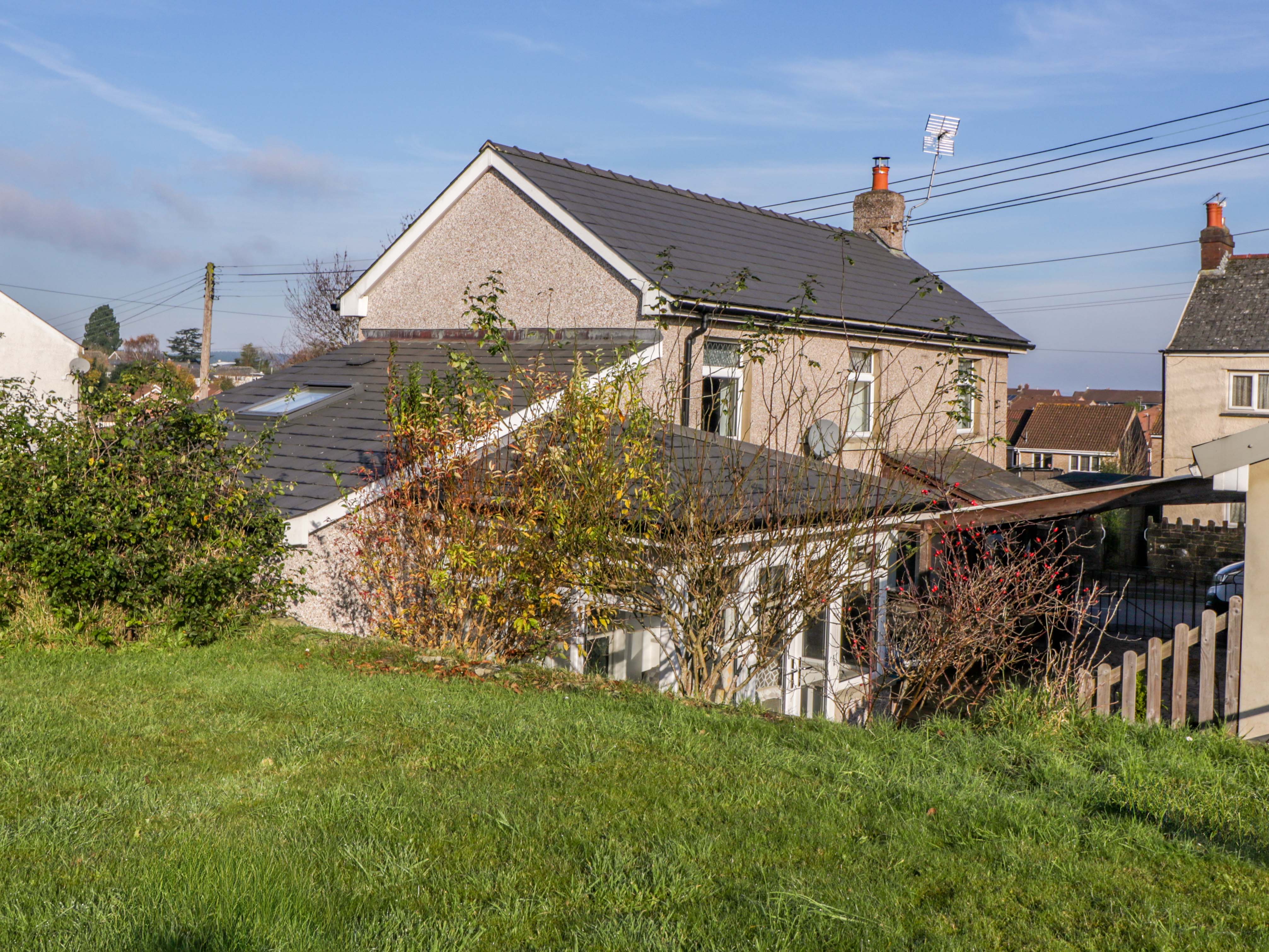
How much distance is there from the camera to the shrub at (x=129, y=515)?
861cm

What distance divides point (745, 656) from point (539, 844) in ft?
15.0

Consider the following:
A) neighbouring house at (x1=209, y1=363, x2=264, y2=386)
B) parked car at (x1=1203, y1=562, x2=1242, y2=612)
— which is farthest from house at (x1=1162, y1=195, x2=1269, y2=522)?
neighbouring house at (x1=209, y1=363, x2=264, y2=386)

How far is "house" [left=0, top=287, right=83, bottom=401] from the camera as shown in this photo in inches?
1066

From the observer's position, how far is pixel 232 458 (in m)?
9.52

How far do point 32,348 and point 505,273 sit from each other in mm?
19079

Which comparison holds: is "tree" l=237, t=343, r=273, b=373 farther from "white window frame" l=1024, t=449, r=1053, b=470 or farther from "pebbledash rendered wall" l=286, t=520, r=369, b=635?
"pebbledash rendered wall" l=286, t=520, r=369, b=635

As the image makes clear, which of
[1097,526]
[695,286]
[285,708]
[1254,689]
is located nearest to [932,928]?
[285,708]

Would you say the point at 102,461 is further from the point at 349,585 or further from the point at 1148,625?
the point at 1148,625

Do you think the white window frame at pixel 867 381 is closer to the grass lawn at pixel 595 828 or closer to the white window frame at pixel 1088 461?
the grass lawn at pixel 595 828

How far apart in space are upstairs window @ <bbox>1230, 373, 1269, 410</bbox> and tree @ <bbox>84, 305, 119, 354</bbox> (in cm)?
11193

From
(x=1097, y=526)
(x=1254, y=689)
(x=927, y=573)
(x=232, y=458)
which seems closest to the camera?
(x=1254, y=689)

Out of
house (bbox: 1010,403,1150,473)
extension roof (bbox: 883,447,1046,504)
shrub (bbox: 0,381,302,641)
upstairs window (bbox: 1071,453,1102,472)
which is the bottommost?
shrub (bbox: 0,381,302,641)

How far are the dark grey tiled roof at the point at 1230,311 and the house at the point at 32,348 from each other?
3120 cm

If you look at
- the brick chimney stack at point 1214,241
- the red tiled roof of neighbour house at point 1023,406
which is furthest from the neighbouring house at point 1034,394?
the brick chimney stack at point 1214,241
